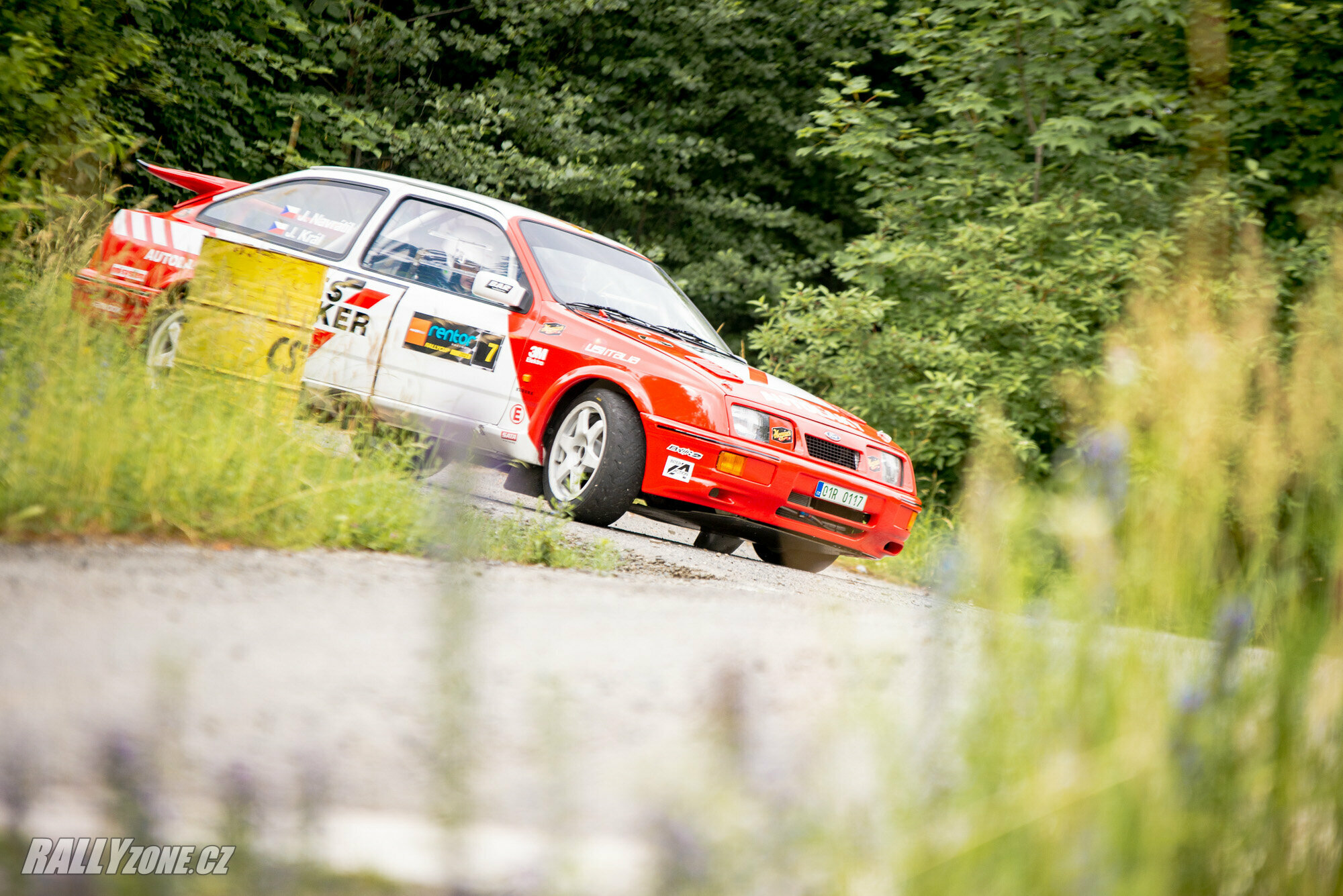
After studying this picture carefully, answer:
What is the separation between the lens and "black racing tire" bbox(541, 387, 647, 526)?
18.7 feet

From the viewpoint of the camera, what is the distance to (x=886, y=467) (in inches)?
255

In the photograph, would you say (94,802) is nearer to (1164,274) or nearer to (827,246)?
(1164,274)

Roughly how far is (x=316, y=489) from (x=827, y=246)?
12.8m

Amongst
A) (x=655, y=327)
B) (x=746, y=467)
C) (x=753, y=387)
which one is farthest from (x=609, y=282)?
(x=746, y=467)

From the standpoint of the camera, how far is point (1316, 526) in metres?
2.05

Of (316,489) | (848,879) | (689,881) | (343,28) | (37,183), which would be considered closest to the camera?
(689,881)

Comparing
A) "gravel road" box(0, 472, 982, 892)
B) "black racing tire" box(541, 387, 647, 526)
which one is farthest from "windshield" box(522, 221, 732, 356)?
"gravel road" box(0, 472, 982, 892)

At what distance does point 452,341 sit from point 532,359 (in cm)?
49

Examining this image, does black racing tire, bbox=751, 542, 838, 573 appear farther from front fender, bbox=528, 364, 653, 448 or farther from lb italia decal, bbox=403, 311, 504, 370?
lb italia decal, bbox=403, 311, 504, 370

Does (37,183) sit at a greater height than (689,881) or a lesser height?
greater

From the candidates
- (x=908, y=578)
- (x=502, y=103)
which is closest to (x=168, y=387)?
(x=908, y=578)

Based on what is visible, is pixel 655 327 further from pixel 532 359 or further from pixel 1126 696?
pixel 1126 696

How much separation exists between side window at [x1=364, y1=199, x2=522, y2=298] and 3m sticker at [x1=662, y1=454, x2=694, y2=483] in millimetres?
1562

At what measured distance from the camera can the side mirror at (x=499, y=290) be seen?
20.2ft
